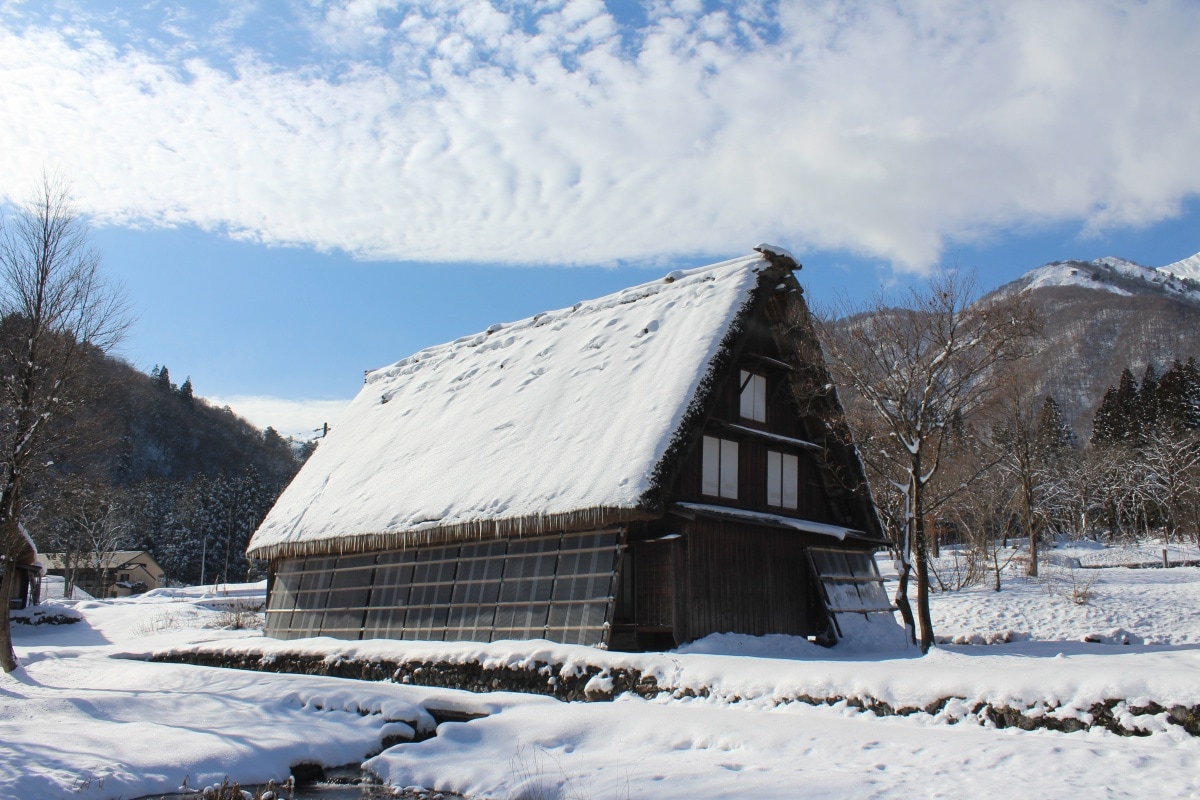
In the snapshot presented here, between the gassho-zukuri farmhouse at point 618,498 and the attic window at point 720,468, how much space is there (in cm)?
4

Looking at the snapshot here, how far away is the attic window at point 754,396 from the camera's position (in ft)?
60.2

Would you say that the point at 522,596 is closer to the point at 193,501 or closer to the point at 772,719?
the point at 772,719

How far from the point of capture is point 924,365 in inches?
680

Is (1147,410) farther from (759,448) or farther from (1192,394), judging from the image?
(759,448)

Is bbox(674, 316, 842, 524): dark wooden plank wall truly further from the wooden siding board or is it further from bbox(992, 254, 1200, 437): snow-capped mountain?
bbox(992, 254, 1200, 437): snow-capped mountain

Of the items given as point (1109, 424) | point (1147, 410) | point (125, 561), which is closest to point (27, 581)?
point (125, 561)

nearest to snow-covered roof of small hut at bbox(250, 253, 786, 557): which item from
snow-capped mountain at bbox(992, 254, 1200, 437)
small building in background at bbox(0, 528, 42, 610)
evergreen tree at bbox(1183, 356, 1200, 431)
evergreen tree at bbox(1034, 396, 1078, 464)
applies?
small building in background at bbox(0, 528, 42, 610)

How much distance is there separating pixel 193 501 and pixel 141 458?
26.1 meters

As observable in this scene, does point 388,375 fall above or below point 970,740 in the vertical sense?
above

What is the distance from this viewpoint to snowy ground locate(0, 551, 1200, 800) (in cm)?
728

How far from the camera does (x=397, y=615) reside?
18281 mm

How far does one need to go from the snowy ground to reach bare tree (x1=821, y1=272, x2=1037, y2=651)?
6.05 m

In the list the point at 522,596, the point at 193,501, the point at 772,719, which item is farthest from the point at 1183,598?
the point at 193,501

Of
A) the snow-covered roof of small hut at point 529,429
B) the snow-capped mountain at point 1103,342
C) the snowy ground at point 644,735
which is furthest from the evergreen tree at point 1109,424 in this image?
the snowy ground at point 644,735
